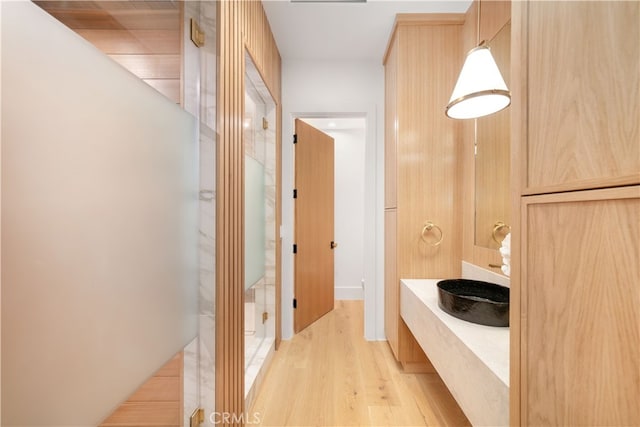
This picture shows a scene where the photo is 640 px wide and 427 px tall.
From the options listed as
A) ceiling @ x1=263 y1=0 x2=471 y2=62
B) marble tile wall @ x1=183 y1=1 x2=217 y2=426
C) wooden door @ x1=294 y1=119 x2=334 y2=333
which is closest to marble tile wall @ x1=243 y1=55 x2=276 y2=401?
wooden door @ x1=294 y1=119 x2=334 y2=333

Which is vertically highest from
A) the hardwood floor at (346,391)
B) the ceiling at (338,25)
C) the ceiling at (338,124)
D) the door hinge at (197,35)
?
the ceiling at (338,25)

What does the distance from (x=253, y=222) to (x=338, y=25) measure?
5.53 feet

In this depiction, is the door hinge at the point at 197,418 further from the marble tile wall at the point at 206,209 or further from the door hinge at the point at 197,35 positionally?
the door hinge at the point at 197,35

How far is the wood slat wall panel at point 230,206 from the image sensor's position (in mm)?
1182

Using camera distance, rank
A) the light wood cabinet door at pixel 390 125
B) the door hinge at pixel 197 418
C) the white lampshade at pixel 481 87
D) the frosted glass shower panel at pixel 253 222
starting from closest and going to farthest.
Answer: the door hinge at pixel 197 418, the white lampshade at pixel 481 87, the frosted glass shower panel at pixel 253 222, the light wood cabinet door at pixel 390 125

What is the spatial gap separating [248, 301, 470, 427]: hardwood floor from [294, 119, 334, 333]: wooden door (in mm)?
461

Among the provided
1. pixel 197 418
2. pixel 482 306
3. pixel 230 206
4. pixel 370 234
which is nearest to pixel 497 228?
pixel 482 306

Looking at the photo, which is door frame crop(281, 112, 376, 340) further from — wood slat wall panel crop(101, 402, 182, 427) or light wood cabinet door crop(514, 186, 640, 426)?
light wood cabinet door crop(514, 186, 640, 426)

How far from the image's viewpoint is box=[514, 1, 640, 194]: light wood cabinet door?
1.43ft

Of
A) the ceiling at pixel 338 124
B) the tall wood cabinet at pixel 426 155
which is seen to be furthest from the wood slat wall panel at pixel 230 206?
the ceiling at pixel 338 124

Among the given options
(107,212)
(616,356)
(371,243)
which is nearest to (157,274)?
(107,212)

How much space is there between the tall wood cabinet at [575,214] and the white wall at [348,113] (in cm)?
181

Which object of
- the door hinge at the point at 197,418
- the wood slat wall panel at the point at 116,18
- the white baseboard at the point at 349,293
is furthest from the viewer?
the white baseboard at the point at 349,293

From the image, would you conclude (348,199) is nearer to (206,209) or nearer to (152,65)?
(206,209)
